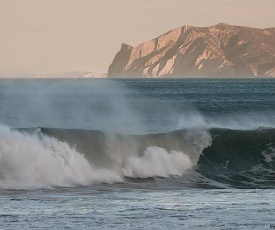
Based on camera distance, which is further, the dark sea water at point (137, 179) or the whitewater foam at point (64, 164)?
the whitewater foam at point (64, 164)

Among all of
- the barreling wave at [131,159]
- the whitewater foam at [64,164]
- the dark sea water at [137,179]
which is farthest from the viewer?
the barreling wave at [131,159]

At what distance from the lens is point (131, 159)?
107 ft

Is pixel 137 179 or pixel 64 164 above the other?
pixel 64 164

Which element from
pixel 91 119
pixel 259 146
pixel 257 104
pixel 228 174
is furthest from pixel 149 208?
pixel 257 104

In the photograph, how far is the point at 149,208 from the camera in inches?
824

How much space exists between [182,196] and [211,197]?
0.89 metres

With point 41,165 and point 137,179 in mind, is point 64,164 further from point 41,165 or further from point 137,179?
point 137,179

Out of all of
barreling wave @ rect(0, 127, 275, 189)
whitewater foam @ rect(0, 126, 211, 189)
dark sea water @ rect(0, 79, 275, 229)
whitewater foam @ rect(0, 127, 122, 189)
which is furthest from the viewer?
barreling wave @ rect(0, 127, 275, 189)

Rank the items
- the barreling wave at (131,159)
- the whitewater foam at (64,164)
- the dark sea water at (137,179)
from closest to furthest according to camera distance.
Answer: the dark sea water at (137,179), the whitewater foam at (64,164), the barreling wave at (131,159)

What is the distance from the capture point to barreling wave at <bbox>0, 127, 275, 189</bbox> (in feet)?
92.7

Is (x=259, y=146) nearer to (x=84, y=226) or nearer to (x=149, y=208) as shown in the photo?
(x=149, y=208)

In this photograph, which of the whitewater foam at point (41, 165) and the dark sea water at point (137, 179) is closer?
the dark sea water at point (137, 179)

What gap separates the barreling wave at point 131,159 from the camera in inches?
1113

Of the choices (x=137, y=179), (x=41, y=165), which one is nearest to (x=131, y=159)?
(x=137, y=179)
